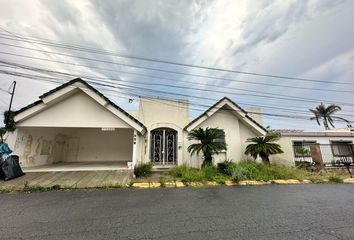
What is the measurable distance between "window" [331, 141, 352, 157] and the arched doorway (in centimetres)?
1349

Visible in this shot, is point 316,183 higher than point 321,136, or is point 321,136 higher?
point 321,136

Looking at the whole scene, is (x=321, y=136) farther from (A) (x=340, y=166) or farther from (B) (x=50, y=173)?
(B) (x=50, y=173)

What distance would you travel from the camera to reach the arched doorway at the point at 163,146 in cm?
1188

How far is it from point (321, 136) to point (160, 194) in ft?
51.5

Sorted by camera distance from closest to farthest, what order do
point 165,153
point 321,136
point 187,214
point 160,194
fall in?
point 187,214, point 160,194, point 165,153, point 321,136

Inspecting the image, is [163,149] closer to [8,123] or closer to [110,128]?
[110,128]

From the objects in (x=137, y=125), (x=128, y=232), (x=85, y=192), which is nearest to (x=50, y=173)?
(x=85, y=192)

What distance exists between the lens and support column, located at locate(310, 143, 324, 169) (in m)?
12.6

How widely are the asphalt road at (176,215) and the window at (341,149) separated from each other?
1046 centimetres

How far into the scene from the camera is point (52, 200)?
5414mm

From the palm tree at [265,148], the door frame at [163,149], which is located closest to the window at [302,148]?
the palm tree at [265,148]

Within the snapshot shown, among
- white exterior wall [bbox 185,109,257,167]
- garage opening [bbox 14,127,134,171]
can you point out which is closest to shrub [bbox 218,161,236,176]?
white exterior wall [bbox 185,109,257,167]

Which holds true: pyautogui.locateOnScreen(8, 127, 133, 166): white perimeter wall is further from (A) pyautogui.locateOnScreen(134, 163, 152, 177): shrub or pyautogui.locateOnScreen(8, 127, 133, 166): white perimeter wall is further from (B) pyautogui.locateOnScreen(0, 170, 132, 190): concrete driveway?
(A) pyautogui.locateOnScreen(134, 163, 152, 177): shrub

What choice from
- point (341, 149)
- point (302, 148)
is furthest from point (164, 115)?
point (341, 149)
